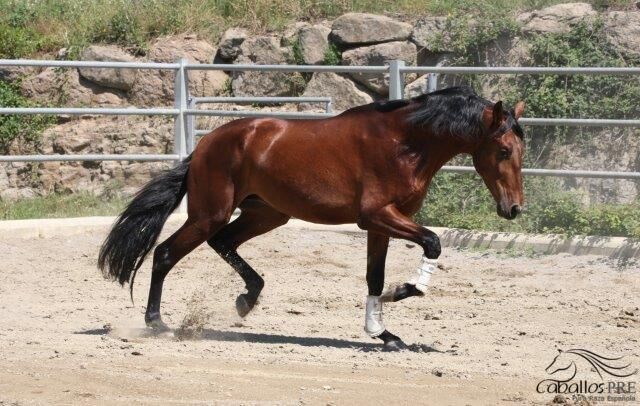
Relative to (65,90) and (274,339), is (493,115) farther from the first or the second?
(65,90)

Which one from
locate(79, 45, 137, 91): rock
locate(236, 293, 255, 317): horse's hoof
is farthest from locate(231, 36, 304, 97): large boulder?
locate(236, 293, 255, 317): horse's hoof

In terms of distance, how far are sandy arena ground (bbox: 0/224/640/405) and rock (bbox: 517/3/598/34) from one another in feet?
12.1

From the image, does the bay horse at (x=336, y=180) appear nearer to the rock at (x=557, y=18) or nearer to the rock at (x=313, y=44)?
the rock at (x=557, y=18)

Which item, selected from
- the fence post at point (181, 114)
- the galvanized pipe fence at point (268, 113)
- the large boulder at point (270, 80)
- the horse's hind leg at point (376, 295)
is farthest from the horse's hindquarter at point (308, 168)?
the large boulder at point (270, 80)

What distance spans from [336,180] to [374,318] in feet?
2.85

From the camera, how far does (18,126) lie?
14.2 metres

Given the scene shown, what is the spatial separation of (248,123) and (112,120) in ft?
24.5

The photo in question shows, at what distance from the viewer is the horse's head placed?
6844 millimetres

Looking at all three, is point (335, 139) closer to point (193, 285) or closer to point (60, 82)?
point (193, 285)

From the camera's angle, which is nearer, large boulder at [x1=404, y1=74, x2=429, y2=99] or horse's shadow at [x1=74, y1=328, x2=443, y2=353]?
horse's shadow at [x1=74, y1=328, x2=443, y2=353]

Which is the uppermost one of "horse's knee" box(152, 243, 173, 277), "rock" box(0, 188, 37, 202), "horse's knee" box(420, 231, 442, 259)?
"horse's knee" box(420, 231, 442, 259)

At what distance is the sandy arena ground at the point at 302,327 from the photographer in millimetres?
5652

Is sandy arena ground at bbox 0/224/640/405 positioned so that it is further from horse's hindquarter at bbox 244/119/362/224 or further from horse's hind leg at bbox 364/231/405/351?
horse's hindquarter at bbox 244/119/362/224
